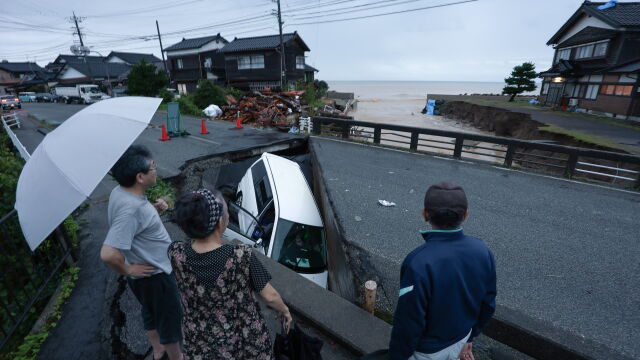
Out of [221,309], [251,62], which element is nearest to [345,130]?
[221,309]

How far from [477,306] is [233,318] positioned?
5.19 feet

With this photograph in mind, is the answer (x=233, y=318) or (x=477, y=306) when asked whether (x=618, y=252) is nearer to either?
(x=477, y=306)

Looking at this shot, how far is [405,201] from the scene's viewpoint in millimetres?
7156

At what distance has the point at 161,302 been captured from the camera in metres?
2.46

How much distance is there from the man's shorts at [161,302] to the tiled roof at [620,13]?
33.4m

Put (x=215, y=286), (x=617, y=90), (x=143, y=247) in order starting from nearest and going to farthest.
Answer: (x=215, y=286)
(x=143, y=247)
(x=617, y=90)

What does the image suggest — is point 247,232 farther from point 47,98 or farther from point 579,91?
point 47,98

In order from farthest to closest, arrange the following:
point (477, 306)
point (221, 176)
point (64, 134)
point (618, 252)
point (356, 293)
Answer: point (221, 176)
point (618, 252)
point (356, 293)
point (64, 134)
point (477, 306)

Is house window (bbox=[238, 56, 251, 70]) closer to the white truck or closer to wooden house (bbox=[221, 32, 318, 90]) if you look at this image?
wooden house (bbox=[221, 32, 318, 90])

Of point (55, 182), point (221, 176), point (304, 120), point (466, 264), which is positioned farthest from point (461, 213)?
point (304, 120)

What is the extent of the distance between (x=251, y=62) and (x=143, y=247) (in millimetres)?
34553

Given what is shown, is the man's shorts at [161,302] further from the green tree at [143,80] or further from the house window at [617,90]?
the green tree at [143,80]

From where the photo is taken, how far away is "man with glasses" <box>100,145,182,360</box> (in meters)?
2.10

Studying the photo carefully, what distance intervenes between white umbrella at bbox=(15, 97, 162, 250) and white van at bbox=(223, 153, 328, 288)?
9.21 feet
